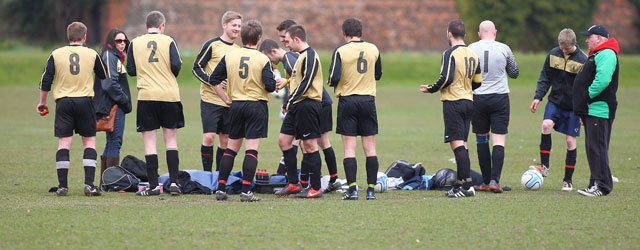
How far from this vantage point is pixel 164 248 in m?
9.58

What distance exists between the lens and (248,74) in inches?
503

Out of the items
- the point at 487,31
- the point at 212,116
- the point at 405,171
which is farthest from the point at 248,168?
the point at 487,31

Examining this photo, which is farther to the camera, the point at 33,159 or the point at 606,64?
the point at 33,159

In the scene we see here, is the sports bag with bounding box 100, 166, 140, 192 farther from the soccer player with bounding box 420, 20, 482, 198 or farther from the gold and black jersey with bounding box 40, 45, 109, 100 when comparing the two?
the soccer player with bounding box 420, 20, 482, 198

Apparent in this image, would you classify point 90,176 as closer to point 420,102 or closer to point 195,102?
point 195,102

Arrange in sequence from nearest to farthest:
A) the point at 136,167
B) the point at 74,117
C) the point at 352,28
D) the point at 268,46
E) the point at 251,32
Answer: the point at 251,32 → the point at 352,28 → the point at 74,117 → the point at 268,46 → the point at 136,167

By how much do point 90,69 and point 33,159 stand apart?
5225 millimetres

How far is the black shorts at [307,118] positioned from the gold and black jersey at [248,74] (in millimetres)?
439

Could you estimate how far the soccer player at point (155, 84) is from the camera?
13.1 m

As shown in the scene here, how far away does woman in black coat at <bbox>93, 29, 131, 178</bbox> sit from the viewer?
14.0m

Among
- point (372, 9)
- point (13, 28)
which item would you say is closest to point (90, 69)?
point (372, 9)

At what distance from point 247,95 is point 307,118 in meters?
0.74

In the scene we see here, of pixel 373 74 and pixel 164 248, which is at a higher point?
pixel 373 74

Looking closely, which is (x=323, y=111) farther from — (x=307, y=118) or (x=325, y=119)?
(x=307, y=118)
